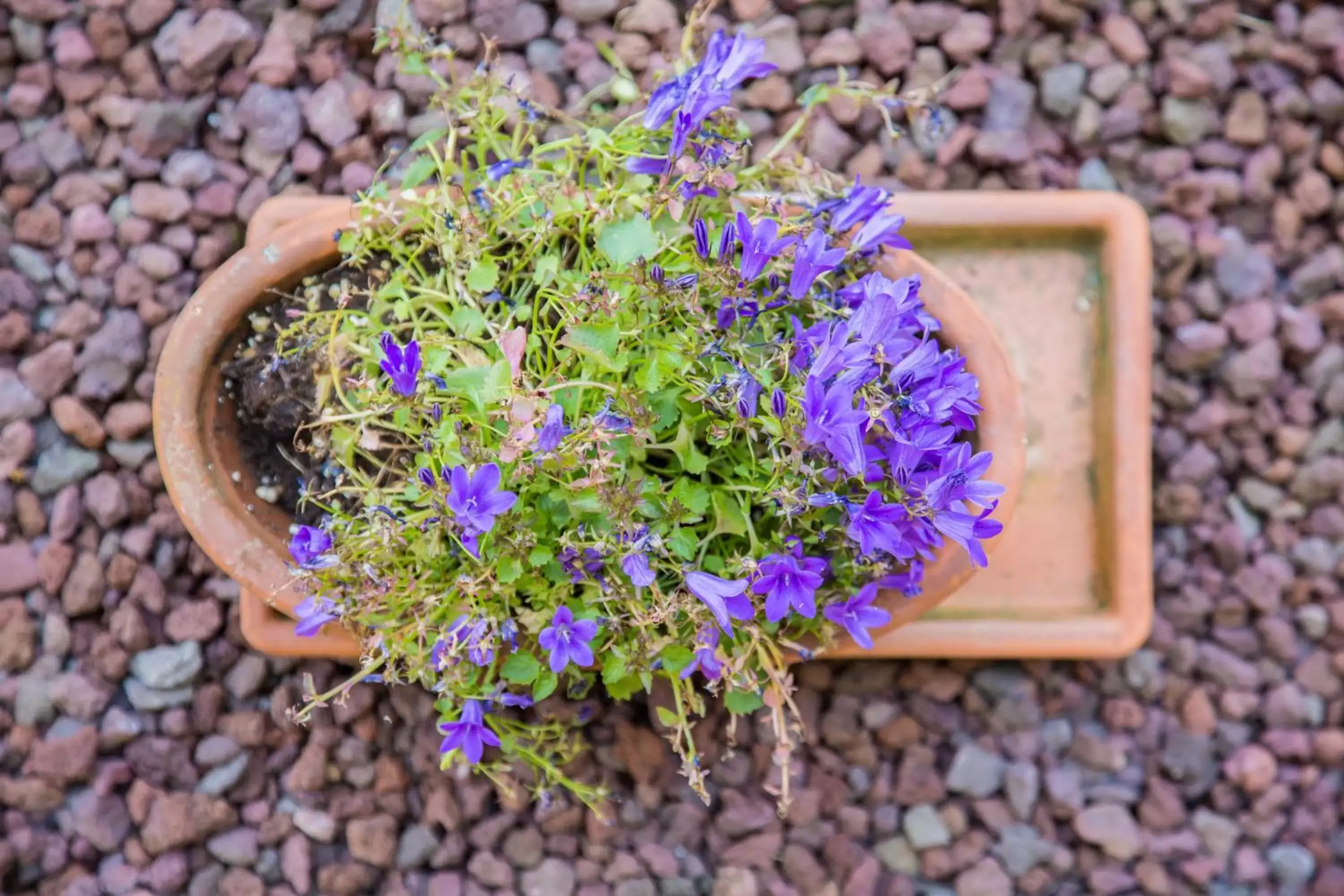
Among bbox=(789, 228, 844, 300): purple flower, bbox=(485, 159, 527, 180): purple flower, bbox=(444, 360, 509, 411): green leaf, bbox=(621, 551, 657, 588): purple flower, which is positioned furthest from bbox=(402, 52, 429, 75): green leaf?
bbox=(621, 551, 657, 588): purple flower

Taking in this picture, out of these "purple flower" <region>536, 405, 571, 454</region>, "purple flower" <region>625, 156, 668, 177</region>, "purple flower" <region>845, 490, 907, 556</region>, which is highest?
"purple flower" <region>625, 156, 668, 177</region>

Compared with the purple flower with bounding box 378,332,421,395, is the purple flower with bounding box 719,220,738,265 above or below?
above

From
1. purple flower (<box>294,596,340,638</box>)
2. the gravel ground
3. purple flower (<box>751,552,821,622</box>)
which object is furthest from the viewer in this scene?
the gravel ground

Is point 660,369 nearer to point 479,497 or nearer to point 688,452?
point 688,452

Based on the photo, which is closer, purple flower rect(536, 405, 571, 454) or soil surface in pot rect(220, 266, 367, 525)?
purple flower rect(536, 405, 571, 454)

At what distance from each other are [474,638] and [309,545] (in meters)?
0.21

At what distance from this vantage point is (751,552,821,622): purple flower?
41.6 inches

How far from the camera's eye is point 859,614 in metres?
1.20

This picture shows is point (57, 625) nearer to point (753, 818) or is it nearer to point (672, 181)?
point (753, 818)

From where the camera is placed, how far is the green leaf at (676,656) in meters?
1.17

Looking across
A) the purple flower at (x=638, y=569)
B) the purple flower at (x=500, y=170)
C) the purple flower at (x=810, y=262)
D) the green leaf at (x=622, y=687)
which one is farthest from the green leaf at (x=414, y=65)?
the green leaf at (x=622, y=687)

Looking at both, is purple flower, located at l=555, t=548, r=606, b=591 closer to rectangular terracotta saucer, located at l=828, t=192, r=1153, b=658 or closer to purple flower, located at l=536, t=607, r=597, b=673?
purple flower, located at l=536, t=607, r=597, b=673

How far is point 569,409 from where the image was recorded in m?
1.12

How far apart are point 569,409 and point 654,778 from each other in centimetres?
80
